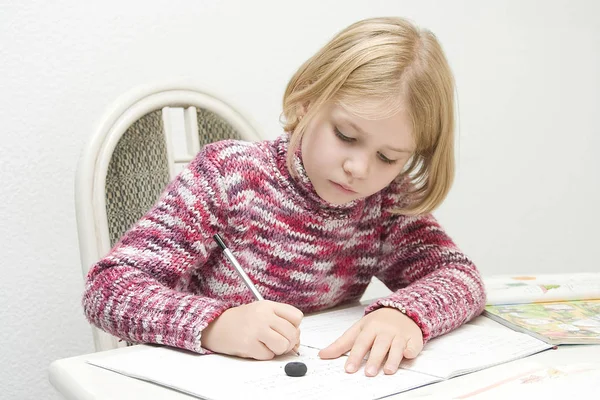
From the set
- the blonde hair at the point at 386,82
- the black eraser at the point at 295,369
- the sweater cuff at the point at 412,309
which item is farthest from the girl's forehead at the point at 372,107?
the black eraser at the point at 295,369

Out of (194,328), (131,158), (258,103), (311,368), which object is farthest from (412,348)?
(258,103)

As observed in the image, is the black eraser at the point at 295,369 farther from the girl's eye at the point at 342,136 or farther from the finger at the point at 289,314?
the girl's eye at the point at 342,136

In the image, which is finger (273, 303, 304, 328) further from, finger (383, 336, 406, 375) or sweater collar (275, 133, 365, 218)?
sweater collar (275, 133, 365, 218)

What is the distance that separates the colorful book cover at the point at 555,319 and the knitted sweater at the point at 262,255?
46 millimetres

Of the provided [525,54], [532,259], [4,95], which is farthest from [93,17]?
[532,259]

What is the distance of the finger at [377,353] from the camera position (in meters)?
0.62

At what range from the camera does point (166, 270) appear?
78cm

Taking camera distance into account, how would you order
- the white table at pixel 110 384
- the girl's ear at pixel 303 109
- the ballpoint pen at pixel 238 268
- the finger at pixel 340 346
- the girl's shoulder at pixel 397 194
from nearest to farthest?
the white table at pixel 110 384, the finger at pixel 340 346, the ballpoint pen at pixel 238 268, the girl's ear at pixel 303 109, the girl's shoulder at pixel 397 194

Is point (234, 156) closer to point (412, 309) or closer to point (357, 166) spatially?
point (357, 166)

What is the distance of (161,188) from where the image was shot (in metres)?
1.05

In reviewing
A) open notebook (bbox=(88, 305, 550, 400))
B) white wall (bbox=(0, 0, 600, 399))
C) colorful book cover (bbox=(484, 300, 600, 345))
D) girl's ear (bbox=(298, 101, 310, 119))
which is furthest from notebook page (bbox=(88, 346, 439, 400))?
white wall (bbox=(0, 0, 600, 399))

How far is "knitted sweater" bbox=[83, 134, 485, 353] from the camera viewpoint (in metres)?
0.73

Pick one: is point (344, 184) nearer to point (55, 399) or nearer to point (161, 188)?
point (161, 188)

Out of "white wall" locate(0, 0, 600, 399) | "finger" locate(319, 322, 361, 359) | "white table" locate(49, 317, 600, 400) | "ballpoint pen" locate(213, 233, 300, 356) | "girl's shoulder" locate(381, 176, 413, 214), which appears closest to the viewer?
"white table" locate(49, 317, 600, 400)
